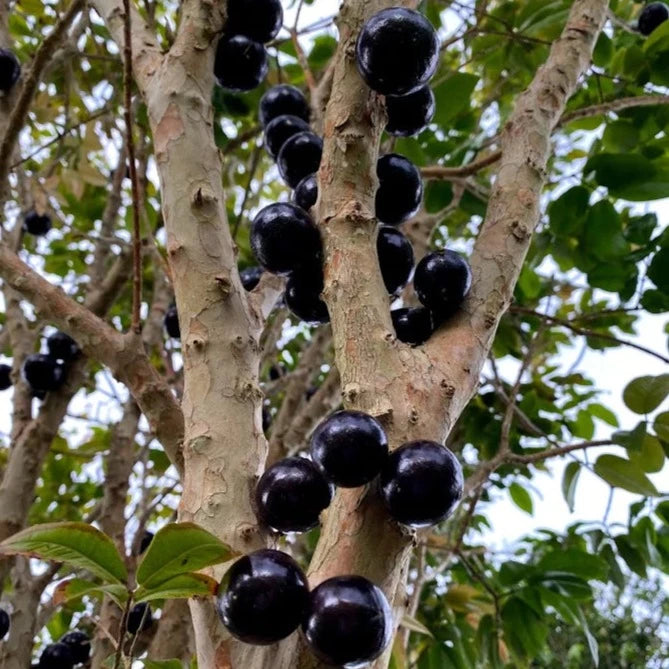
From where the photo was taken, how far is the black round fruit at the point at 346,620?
0.66 metres

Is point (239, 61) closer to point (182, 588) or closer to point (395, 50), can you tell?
point (395, 50)

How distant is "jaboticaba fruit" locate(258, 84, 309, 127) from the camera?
5.69 ft

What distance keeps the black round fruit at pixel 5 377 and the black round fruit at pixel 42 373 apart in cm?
87

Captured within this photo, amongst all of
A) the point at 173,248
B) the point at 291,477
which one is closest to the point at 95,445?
the point at 173,248

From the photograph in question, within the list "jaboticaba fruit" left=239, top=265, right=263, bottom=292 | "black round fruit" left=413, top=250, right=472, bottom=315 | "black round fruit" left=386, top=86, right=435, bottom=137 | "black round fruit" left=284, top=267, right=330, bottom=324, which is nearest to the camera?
"black round fruit" left=413, top=250, right=472, bottom=315

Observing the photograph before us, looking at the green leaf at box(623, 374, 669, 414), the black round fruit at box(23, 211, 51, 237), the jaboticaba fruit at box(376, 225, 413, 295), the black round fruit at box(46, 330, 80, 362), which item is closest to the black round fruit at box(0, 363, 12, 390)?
the black round fruit at box(23, 211, 51, 237)

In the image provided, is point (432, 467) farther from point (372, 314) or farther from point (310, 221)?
point (310, 221)

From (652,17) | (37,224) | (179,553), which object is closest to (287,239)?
(179,553)

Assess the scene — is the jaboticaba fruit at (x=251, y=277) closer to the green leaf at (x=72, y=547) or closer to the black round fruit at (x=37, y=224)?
the green leaf at (x=72, y=547)

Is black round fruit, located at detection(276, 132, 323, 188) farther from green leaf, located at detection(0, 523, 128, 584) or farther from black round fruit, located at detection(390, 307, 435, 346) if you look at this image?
green leaf, located at detection(0, 523, 128, 584)

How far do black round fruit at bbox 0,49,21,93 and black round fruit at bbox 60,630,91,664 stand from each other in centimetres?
148

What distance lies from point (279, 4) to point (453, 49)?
56.5 inches

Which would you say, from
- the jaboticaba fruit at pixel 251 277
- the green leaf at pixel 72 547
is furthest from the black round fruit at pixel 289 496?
the jaboticaba fruit at pixel 251 277

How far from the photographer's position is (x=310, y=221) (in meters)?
1.04
